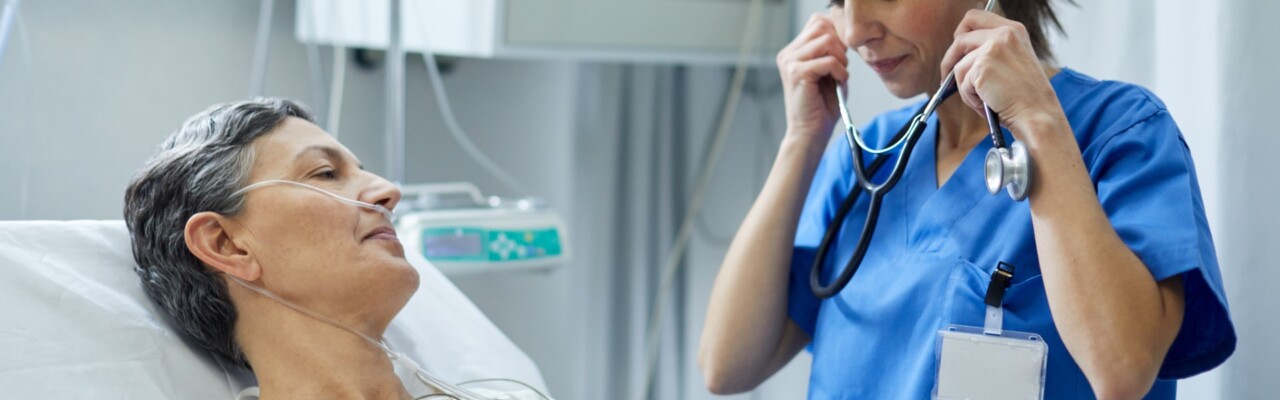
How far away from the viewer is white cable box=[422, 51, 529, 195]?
2.25m

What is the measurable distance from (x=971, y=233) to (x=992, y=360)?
151mm

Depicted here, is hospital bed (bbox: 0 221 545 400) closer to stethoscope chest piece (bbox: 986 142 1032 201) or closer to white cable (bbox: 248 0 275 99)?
white cable (bbox: 248 0 275 99)

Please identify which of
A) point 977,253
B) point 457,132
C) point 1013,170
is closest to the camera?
point 1013,170

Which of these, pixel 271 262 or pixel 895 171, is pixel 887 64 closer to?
pixel 895 171

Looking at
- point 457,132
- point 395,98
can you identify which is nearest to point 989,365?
point 395,98

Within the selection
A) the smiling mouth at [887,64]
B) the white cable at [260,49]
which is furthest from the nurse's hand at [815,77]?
the white cable at [260,49]

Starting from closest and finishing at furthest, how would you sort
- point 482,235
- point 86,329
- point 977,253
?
1. point 977,253
2. point 86,329
3. point 482,235

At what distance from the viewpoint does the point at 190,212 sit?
4.36 feet

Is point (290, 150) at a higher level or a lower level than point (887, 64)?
lower

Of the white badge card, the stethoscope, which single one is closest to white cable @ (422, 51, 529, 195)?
the stethoscope

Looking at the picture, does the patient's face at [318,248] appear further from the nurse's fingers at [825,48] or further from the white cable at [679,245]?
the white cable at [679,245]

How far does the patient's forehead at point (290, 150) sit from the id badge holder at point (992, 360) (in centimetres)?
78

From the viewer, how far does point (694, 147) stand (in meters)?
2.60

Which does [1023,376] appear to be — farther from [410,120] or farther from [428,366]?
[410,120]
